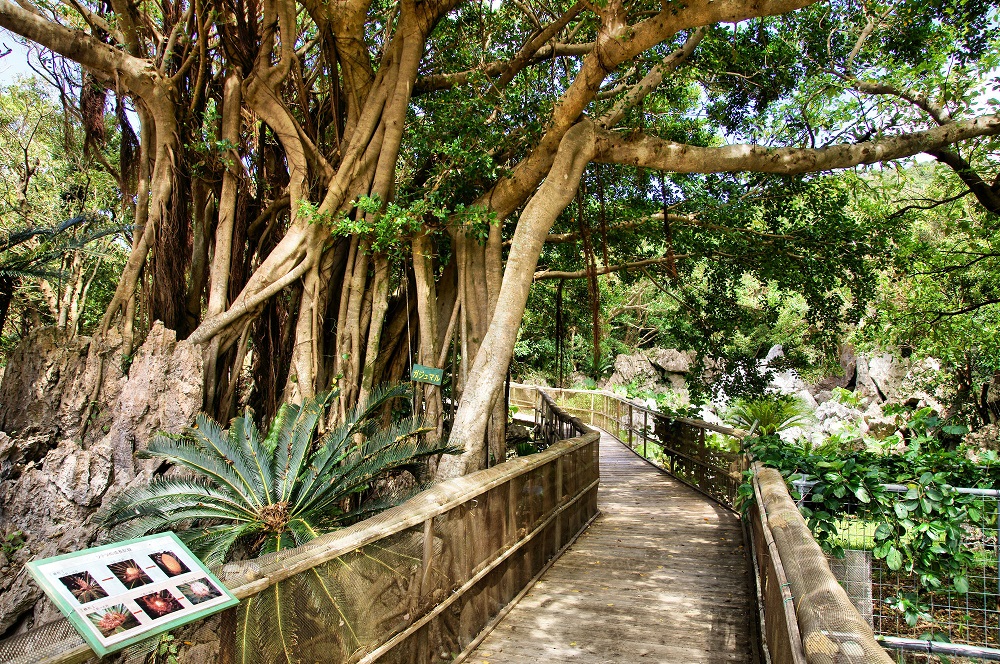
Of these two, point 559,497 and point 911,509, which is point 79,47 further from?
point 911,509

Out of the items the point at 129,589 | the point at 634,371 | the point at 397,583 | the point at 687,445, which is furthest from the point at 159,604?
the point at 634,371

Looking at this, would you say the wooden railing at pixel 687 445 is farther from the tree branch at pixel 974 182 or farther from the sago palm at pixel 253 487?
the sago palm at pixel 253 487

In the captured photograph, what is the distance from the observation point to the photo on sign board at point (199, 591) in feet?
6.95

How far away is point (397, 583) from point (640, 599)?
2.72 m

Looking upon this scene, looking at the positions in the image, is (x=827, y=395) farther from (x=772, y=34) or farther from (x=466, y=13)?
(x=466, y=13)

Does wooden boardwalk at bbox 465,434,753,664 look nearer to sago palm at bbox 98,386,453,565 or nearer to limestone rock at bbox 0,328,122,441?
sago palm at bbox 98,386,453,565

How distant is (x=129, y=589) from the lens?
196cm

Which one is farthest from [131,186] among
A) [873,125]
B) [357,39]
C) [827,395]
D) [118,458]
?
[827,395]

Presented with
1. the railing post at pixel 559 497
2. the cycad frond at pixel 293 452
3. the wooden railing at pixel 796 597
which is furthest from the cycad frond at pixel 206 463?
the wooden railing at pixel 796 597

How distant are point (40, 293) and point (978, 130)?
16.9 meters

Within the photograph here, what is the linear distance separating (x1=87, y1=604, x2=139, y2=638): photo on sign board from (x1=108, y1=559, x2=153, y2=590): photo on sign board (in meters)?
0.10

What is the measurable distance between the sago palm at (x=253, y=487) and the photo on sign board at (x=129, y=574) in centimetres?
220

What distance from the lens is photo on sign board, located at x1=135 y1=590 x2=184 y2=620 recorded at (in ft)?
6.42

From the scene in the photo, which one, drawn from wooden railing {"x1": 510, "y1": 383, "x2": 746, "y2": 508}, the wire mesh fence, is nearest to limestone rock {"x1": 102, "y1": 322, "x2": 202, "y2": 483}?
the wire mesh fence
